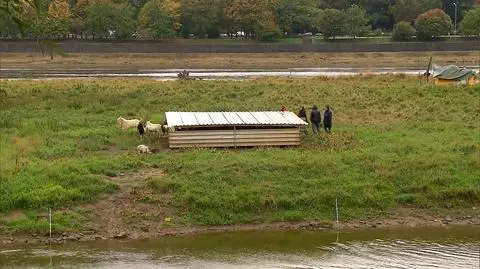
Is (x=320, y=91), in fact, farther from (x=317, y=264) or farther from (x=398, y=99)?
(x=317, y=264)

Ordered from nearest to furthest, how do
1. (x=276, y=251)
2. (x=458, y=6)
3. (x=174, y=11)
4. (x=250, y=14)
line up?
1. (x=276, y=251)
2. (x=250, y=14)
3. (x=174, y=11)
4. (x=458, y=6)

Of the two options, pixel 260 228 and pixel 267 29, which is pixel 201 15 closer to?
pixel 267 29

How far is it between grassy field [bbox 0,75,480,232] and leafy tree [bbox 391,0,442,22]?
237ft

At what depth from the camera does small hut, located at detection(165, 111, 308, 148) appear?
26.9 meters

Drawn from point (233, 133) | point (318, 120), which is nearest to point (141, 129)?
point (233, 133)

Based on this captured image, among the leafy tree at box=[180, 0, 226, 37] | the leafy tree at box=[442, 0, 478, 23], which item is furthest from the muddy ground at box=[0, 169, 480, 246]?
the leafy tree at box=[442, 0, 478, 23]

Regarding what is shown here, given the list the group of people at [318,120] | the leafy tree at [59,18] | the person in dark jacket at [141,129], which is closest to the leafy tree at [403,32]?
the leafy tree at [59,18]

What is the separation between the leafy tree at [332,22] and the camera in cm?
9412

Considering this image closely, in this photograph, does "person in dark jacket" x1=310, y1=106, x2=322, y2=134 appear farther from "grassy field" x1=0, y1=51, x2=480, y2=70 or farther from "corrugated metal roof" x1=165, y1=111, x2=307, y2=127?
"grassy field" x1=0, y1=51, x2=480, y2=70

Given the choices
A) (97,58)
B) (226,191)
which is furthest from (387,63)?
(226,191)

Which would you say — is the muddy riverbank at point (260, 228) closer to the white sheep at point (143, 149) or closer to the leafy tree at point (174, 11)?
the white sheep at point (143, 149)

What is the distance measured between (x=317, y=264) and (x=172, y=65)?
61984 mm

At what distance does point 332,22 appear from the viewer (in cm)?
9438

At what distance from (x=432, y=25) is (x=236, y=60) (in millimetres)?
27733
